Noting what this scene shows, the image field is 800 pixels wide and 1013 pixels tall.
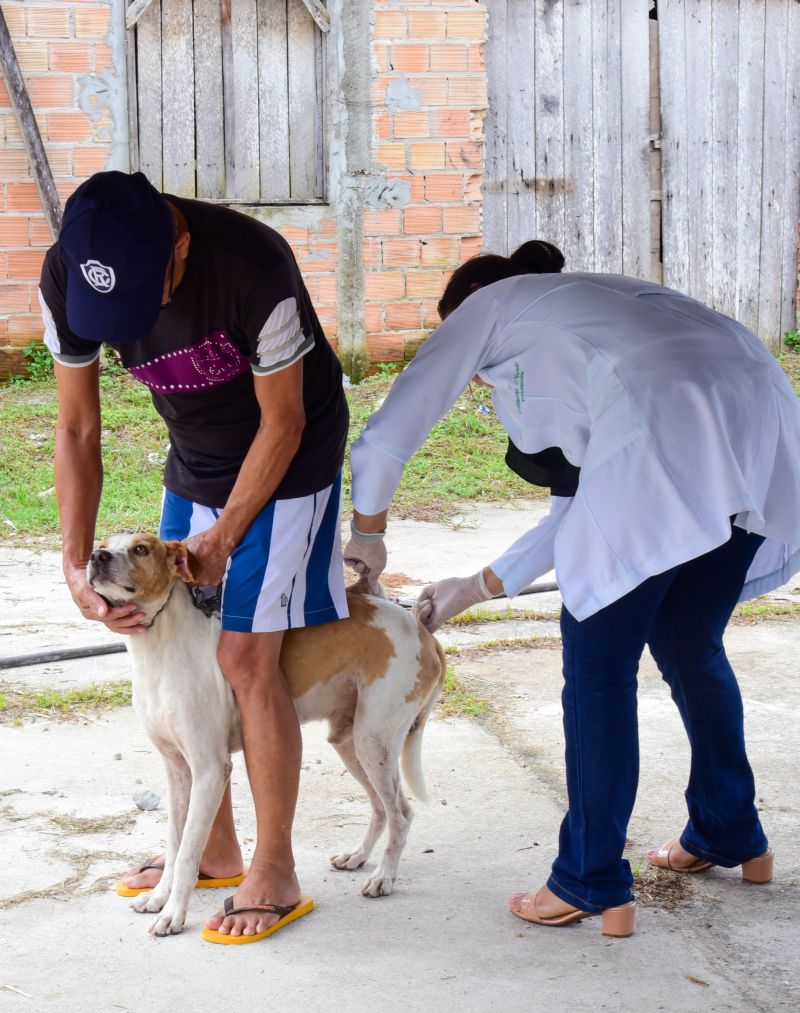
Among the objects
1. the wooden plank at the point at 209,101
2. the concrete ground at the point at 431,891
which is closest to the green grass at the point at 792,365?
the wooden plank at the point at 209,101

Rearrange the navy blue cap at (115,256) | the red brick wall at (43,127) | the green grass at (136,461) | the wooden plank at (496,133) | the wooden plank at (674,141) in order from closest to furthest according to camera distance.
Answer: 1. the navy blue cap at (115,256)
2. the green grass at (136,461)
3. the red brick wall at (43,127)
4. the wooden plank at (496,133)
5. the wooden plank at (674,141)

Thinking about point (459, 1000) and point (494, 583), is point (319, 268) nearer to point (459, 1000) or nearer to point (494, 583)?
point (494, 583)

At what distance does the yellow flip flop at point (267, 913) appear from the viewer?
111 inches

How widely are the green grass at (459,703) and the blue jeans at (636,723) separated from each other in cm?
121

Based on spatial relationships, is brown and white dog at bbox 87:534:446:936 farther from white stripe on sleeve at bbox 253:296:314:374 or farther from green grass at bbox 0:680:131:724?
green grass at bbox 0:680:131:724

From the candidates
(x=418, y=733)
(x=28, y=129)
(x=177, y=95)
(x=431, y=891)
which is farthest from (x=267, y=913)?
(x=177, y=95)

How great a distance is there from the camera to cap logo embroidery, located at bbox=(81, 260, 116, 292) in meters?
2.58

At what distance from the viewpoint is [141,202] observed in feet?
8.61

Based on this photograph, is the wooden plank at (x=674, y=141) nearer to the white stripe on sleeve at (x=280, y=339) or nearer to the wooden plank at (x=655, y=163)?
the wooden plank at (x=655, y=163)

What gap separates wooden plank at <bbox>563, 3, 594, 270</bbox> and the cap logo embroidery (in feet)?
24.1

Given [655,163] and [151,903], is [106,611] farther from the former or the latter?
[655,163]

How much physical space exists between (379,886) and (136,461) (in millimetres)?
5127

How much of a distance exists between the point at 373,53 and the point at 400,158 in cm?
75

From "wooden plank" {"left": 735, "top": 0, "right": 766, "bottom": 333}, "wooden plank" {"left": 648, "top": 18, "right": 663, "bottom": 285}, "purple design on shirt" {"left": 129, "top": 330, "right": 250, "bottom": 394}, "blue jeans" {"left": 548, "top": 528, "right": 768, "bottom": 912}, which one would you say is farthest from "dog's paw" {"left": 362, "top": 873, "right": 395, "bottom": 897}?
"wooden plank" {"left": 735, "top": 0, "right": 766, "bottom": 333}
